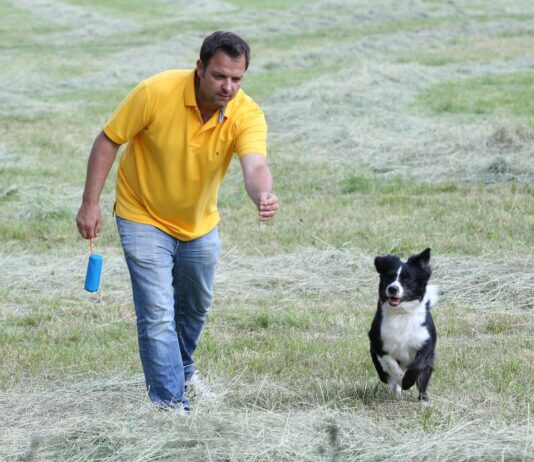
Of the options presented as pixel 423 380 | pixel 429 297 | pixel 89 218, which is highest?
pixel 89 218

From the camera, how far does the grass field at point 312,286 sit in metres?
5.10

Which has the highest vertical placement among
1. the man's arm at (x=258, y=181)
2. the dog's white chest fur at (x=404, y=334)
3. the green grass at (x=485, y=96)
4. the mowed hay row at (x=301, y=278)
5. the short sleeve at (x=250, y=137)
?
the short sleeve at (x=250, y=137)

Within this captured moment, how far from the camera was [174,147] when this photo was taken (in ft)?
18.5

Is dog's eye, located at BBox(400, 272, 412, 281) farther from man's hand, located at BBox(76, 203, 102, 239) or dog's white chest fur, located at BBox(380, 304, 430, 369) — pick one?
man's hand, located at BBox(76, 203, 102, 239)

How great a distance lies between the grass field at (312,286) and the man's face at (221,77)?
1.54 metres

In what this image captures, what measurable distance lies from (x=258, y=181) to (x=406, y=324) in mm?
1268

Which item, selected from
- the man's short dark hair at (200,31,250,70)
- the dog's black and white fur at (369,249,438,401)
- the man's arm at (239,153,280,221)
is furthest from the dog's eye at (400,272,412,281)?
the man's short dark hair at (200,31,250,70)


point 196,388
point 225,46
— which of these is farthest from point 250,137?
point 196,388

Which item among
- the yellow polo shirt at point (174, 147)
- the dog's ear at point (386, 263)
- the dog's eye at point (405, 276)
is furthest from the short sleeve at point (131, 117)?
the dog's eye at point (405, 276)

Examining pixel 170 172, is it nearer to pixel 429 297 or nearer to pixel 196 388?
pixel 196 388

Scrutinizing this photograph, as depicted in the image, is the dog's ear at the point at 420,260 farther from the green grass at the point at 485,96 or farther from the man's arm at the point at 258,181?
the green grass at the point at 485,96

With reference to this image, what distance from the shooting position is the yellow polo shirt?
5.60 meters

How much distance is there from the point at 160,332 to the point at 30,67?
2273cm

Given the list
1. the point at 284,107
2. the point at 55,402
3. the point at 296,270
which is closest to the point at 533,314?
the point at 296,270
